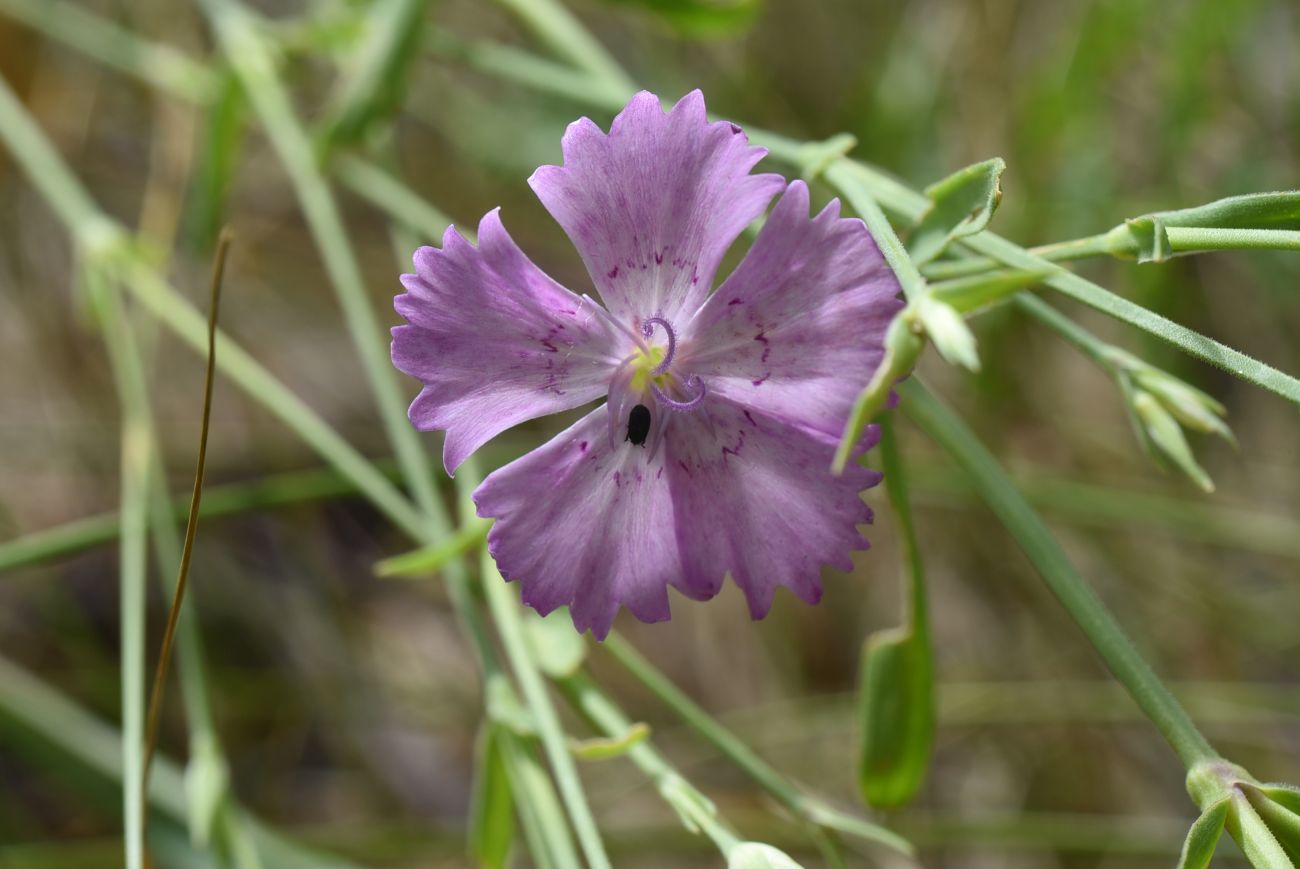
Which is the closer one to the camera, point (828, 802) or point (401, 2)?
point (401, 2)

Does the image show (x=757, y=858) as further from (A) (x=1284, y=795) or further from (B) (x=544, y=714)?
(A) (x=1284, y=795)

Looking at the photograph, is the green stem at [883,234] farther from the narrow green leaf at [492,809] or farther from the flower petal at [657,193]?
the narrow green leaf at [492,809]

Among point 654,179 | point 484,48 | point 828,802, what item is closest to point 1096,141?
point 484,48

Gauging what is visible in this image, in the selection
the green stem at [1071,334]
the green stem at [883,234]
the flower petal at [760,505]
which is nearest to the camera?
the green stem at [883,234]

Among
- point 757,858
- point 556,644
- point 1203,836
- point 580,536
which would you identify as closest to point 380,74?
point 556,644

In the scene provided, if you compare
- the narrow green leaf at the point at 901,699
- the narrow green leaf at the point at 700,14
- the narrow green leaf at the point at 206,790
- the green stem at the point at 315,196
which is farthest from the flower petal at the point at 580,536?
the narrow green leaf at the point at 700,14

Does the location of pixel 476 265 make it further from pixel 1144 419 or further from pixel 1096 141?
pixel 1096 141
